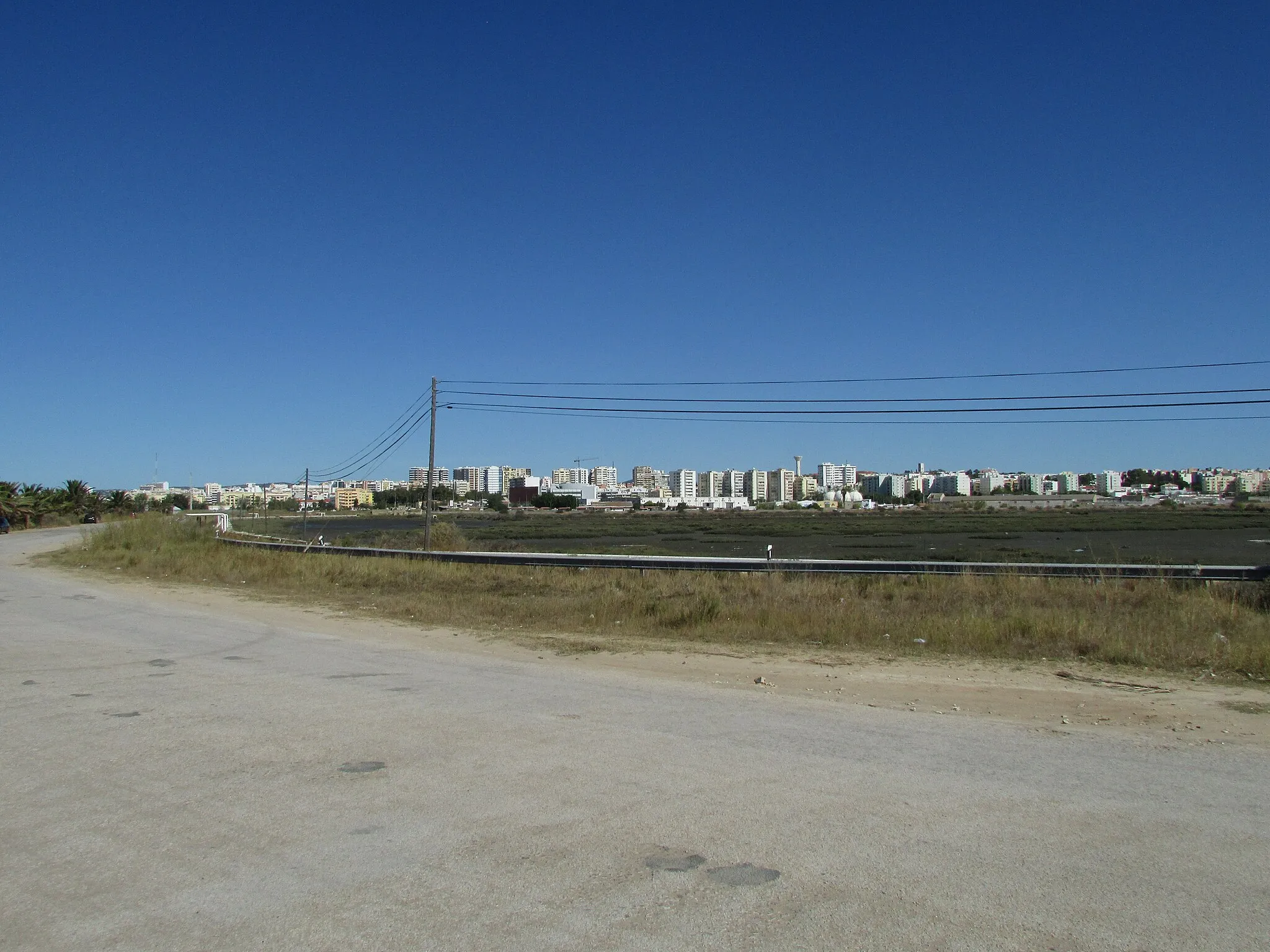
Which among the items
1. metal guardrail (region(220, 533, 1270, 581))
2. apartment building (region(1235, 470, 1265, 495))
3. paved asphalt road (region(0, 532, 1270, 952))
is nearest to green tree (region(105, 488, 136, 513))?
metal guardrail (region(220, 533, 1270, 581))

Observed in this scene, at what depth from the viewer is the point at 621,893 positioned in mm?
4492

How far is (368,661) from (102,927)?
8.07m

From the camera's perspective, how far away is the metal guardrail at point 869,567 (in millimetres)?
20453

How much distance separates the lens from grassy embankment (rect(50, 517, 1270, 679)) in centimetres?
1332

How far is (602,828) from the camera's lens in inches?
212

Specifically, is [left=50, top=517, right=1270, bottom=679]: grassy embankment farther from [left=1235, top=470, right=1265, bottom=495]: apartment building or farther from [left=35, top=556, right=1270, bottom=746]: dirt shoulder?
[left=1235, top=470, right=1265, bottom=495]: apartment building

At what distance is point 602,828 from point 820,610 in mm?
11612

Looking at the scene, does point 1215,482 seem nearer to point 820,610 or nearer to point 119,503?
point 119,503

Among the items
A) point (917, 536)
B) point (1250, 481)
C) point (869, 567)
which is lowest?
point (869, 567)

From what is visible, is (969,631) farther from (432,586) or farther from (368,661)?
(432,586)

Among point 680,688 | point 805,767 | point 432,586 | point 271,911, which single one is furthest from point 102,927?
point 432,586

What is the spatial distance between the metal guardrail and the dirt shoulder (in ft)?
30.8

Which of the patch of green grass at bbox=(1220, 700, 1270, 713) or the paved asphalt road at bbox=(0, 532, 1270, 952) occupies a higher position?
the paved asphalt road at bbox=(0, 532, 1270, 952)

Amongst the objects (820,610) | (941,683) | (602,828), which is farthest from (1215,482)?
(602,828)
